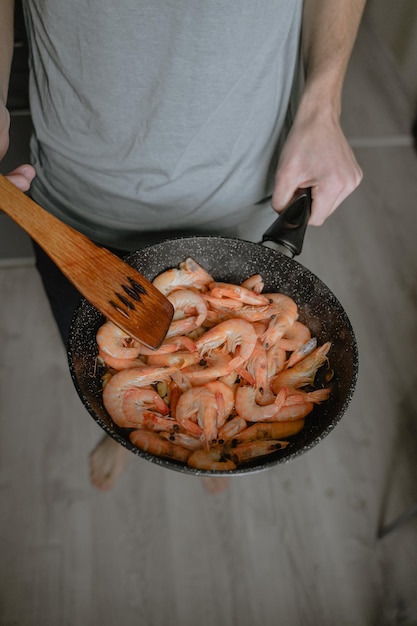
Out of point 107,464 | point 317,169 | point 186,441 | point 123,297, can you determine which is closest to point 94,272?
point 123,297

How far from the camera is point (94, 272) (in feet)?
2.41

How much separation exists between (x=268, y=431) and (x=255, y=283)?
0.24 m

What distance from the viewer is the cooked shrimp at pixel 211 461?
28.8 inches

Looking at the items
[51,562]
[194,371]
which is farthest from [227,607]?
[194,371]

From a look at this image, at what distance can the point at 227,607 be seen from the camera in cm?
132

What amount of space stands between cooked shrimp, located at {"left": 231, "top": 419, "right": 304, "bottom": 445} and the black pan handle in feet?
0.83

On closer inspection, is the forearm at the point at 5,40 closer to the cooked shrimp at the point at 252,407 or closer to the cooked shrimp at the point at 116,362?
the cooked shrimp at the point at 116,362

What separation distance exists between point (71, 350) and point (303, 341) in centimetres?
35

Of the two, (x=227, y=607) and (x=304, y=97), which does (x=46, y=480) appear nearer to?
(x=227, y=607)

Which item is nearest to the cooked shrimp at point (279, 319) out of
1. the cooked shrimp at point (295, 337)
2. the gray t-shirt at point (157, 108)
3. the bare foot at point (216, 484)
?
the cooked shrimp at point (295, 337)

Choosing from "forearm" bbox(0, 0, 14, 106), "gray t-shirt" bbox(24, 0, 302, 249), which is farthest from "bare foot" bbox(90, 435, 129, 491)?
"forearm" bbox(0, 0, 14, 106)

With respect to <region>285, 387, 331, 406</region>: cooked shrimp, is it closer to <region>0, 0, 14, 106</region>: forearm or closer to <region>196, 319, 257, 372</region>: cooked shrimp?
<region>196, 319, 257, 372</region>: cooked shrimp

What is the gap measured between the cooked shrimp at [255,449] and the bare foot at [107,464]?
0.77 m

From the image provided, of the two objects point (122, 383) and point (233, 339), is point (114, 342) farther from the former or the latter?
point (233, 339)
